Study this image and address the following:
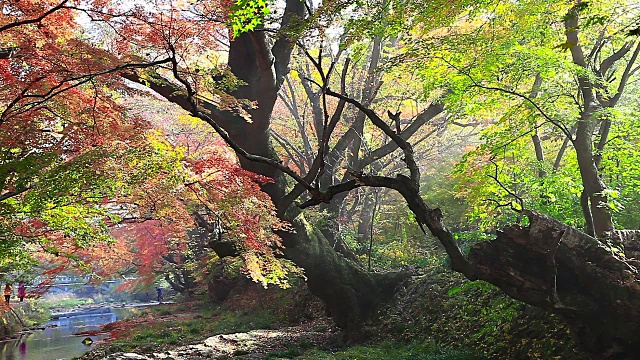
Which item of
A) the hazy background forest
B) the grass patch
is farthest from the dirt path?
the grass patch

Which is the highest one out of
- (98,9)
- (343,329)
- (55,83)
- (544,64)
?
(98,9)

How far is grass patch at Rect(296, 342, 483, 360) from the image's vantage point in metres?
6.50

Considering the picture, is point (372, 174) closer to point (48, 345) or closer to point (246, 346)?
point (246, 346)

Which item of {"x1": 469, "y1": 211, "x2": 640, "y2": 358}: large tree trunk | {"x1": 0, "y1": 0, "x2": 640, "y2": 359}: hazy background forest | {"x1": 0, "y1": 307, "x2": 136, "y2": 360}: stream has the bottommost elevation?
{"x1": 0, "y1": 307, "x2": 136, "y2": 360}: stream

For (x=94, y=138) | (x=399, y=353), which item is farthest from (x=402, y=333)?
(x=94, y=138)

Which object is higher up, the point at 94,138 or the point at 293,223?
the point at 94,138

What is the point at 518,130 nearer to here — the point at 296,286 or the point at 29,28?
the point at 29,28

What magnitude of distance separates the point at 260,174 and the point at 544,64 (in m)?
4.94

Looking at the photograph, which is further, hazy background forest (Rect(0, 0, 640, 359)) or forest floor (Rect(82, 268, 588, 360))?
forest floor (Rect(82, 268, 588, 360))

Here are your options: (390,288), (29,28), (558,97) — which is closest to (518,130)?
(558,97)

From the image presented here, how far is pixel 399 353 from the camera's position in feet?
24.6

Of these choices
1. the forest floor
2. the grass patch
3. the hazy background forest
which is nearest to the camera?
the hazy background forest

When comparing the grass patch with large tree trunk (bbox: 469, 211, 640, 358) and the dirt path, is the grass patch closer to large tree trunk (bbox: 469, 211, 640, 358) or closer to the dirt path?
the dirt path

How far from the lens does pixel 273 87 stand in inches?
323
